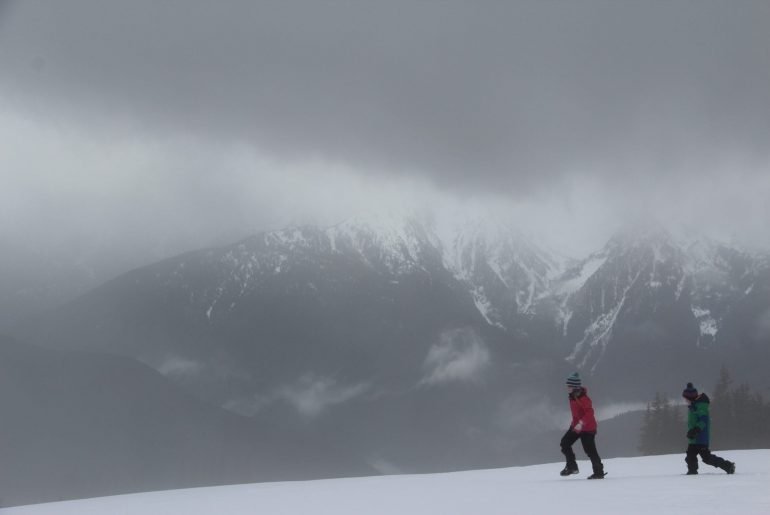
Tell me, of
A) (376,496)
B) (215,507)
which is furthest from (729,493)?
(215,507)

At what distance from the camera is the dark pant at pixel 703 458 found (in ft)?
66.6

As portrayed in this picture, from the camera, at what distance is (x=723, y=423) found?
8394cm

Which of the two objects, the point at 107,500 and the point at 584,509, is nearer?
the point at 584,509

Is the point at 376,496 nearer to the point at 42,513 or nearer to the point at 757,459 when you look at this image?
the point at 42,513

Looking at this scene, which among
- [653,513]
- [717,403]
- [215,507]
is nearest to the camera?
[653,513]

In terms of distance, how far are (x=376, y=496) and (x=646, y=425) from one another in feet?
255

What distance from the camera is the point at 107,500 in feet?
78.3

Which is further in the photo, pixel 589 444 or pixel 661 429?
pixel 661 429

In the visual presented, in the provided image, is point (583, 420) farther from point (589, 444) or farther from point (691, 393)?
point (691, 393)

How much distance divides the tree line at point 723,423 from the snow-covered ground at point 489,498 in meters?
62.7

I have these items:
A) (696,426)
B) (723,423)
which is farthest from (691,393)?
(723,423)

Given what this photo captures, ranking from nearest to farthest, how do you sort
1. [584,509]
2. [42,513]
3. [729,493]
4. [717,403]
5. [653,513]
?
1. [653,513]
2. [584,509]
3. [729,493]
4. [42,513]
5. [717,403]

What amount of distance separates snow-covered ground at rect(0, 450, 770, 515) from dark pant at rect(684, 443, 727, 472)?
0.35m

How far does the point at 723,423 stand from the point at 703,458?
70.3 metres
